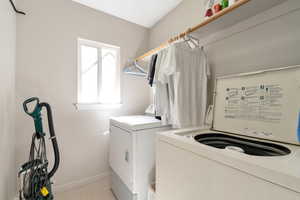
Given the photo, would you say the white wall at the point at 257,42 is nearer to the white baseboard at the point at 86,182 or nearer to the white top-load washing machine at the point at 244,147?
the white top-load washing machine at the point at 244,147

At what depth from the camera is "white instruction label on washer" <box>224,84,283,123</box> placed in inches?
33.2

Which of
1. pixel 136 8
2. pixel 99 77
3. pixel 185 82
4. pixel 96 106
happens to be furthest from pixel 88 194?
pixel 136 8

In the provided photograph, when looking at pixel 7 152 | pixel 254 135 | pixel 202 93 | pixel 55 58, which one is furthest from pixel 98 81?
pixel 254 135

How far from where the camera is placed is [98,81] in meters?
2.16

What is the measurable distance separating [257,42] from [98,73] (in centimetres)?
209

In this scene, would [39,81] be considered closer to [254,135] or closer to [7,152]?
[7,152]

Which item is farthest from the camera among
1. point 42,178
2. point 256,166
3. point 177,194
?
point 42,178

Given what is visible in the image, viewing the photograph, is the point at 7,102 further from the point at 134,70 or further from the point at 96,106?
the point at 134,70

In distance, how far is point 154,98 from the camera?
1.52m

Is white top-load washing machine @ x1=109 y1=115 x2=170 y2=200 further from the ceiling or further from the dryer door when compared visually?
the ceiling

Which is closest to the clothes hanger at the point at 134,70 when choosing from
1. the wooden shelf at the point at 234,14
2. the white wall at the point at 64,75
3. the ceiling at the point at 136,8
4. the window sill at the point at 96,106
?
the white wall at the point at 64,75

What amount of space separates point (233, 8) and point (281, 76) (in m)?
0.59

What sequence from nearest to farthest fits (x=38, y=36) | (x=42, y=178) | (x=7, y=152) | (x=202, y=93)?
(x=42, y=178)
(x=7, y=152)
(x=202, y=93)
(x=38, y=36)

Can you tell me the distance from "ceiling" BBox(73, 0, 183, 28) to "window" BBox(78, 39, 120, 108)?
21.2 inches
